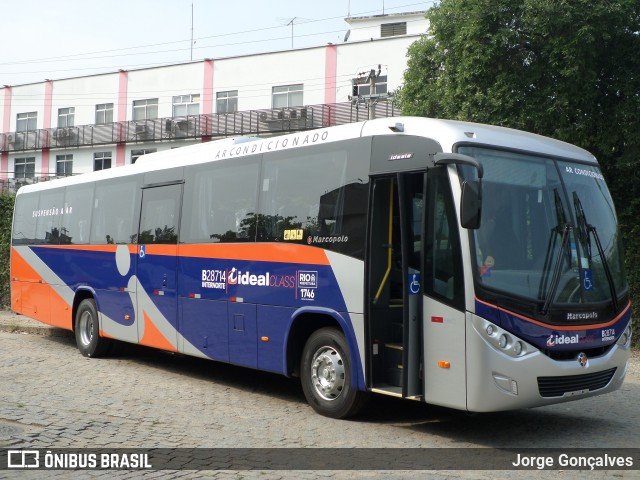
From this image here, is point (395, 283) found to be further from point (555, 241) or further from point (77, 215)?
point (77, 215)

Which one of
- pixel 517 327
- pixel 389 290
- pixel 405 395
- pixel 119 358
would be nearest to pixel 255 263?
pixel 389 290

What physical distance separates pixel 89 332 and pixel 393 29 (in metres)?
42.3

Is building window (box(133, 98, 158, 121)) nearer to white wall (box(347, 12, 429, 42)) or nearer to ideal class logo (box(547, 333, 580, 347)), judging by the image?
white wall (box(347, 12, 429, 42))

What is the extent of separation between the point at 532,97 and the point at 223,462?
1009 centimetres

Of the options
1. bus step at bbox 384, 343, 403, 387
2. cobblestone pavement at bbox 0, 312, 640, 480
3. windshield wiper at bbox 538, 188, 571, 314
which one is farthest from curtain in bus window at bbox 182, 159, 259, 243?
windshield wiper at bbox 538, 188, 571, 314

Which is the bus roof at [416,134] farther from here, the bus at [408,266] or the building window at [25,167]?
the building window at [25,167]

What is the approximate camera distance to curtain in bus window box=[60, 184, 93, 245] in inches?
559

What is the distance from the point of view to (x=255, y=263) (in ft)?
32.1

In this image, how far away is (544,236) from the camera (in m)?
7.61

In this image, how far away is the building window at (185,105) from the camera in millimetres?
42312

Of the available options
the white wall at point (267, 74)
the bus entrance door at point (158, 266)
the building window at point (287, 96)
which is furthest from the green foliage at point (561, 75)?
the building window at point (287, 96)

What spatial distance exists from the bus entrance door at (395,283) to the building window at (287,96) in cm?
3155

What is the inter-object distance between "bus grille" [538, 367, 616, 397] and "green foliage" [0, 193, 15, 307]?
18734 mm

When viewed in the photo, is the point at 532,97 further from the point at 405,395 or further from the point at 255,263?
the point at 405,395
